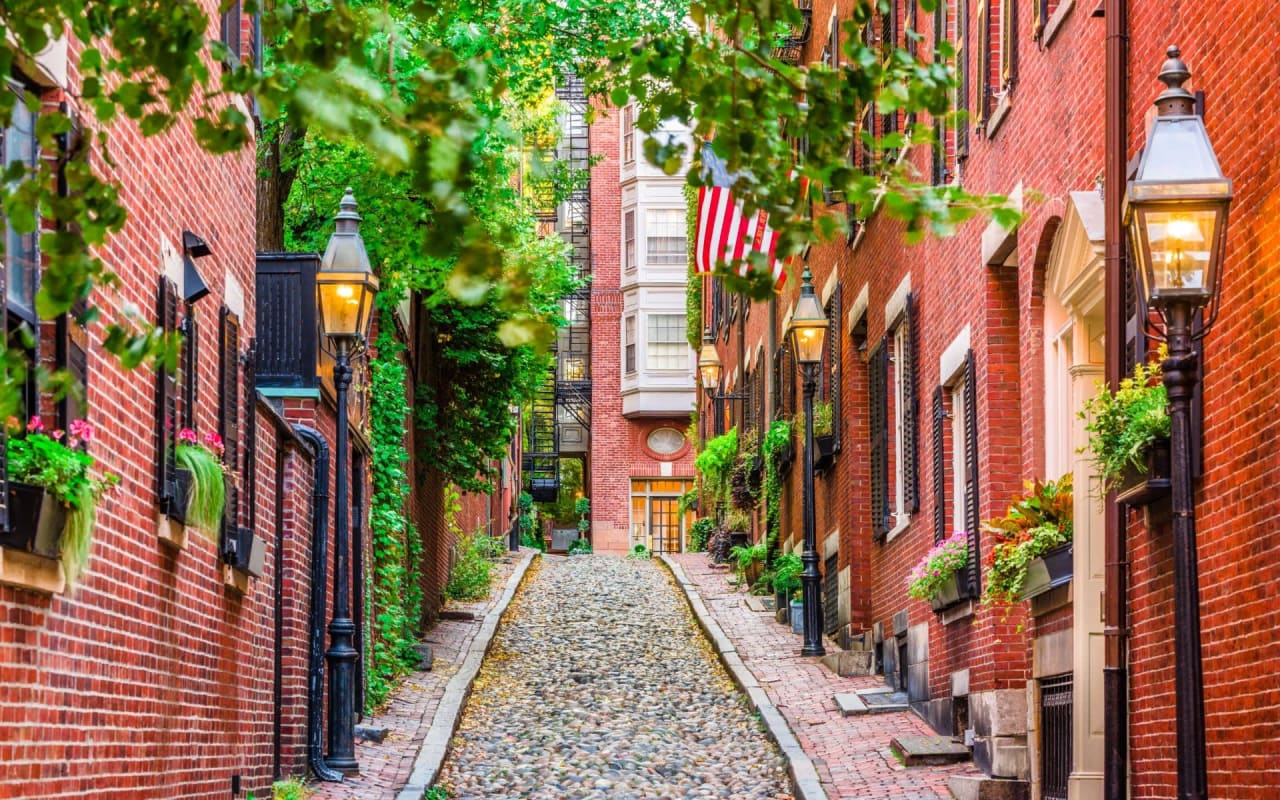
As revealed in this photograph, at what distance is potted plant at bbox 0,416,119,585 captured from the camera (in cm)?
699

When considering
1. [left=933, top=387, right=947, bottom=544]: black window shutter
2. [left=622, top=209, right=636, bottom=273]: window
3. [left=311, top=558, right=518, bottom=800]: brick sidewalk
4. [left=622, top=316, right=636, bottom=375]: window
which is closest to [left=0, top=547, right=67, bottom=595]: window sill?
[left=311, top=558, right=518, bottom=800]: brick sidewalk

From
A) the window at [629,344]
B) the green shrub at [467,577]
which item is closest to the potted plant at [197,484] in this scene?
the green shrub at [467,577]

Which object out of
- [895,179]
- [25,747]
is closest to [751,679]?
[25,747]

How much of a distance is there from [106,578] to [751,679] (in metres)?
11.9

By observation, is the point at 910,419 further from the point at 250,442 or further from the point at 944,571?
the point at 250,442

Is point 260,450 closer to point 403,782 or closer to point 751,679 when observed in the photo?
point 403,782

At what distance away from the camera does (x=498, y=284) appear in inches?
172

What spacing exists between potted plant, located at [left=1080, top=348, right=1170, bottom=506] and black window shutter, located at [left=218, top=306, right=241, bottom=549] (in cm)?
511

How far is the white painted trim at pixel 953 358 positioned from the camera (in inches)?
601

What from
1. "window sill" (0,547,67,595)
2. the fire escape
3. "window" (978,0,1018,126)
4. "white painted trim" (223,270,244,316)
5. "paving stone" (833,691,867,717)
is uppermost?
the fire escape

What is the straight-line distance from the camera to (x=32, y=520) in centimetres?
703

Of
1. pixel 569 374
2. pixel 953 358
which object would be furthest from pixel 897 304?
pixel 569 374

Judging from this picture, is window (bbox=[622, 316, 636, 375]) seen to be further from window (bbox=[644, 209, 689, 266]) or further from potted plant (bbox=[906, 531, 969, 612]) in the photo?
potted plant (bbox=[906, 531, 969, 612])

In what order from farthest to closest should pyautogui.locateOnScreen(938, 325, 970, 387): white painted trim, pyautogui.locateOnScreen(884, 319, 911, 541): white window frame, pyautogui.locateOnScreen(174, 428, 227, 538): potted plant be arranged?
pyautogui.locateOnScreen(884, 319, 911, 541): white window frame, pyautogui.locateOnScreen(938, 325, 970, 387): white painted trim, pyautogui.locateOnScreen(174, 428, 227, 538): potted plant
